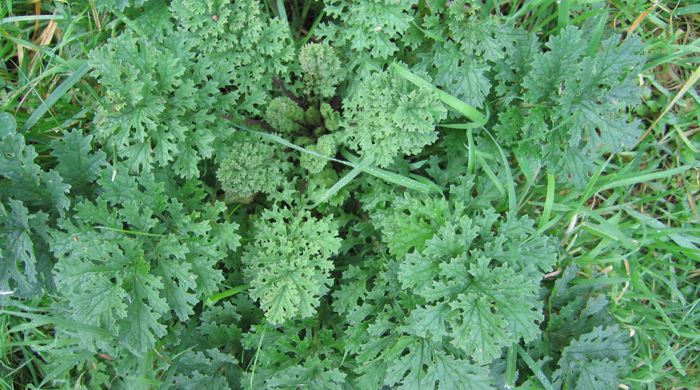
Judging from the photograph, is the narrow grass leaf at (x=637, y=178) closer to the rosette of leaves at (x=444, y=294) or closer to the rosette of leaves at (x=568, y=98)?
the rosette of leaves at (x=568, y=98)

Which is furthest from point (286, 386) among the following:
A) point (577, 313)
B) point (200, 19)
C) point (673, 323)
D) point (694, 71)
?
point (694, 71)

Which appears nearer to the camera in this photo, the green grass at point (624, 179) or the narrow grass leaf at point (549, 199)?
the narrow grass leaf at point (549, 199)

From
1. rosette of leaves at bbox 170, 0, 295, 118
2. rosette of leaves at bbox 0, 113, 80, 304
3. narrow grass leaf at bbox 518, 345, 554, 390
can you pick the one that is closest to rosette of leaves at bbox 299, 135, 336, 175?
rosette of leaves at bbox 170, 0, 295, 118

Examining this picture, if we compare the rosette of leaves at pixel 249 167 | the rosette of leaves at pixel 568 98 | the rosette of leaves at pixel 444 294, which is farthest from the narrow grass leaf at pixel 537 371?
the rosette of leaves at pixel 249 167

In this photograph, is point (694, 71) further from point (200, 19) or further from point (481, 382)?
point (200, 19)

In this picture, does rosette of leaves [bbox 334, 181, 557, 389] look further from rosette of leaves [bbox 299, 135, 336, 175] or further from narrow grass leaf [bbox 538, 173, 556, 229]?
rosette of leaves [bbox 299, 135, 336, 175]

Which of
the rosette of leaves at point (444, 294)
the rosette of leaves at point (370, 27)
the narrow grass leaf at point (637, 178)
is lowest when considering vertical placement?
the rosette of leaves at point (444, 294)
